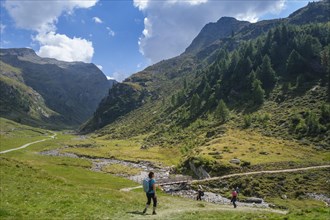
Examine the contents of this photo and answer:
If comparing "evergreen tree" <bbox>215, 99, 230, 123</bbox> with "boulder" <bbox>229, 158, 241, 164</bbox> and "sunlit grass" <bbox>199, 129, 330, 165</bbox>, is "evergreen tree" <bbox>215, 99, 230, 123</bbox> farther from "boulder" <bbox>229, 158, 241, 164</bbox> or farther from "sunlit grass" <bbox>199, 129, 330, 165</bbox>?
"boulder" <bbox>229, 158, 241, 164</bbox>

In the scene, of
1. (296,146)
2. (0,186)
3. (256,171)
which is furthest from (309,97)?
(0,186)

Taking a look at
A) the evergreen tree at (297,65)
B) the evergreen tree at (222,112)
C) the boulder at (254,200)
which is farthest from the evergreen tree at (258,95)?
the boulder at (254,200)

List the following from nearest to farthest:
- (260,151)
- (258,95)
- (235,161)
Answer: (235,161)
(260,151)
(258,95)

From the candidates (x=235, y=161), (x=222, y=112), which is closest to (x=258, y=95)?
(x=222, y=112)

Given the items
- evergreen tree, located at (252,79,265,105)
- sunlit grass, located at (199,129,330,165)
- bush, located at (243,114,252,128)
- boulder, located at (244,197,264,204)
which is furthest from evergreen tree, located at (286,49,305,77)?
boulder, located at (244,197,264,204)

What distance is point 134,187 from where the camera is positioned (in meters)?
75.8

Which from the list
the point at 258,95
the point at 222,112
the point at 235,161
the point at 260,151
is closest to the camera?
the point at 235,161

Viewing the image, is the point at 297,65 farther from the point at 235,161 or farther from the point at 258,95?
the point at 235,161

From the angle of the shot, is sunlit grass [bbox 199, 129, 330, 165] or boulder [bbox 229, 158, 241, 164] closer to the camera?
boulder [bbox 229, 158, 241, 164]

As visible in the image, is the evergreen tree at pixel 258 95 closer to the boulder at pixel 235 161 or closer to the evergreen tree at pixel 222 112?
the evergreen tree at pixel 222 112

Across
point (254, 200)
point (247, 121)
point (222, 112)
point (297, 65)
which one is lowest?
point (254, 200)

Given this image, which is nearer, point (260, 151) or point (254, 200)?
point (254, 200)

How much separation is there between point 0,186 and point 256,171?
60778 mm

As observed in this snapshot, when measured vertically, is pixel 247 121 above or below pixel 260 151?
above
